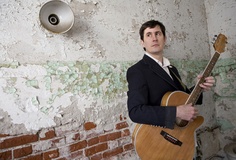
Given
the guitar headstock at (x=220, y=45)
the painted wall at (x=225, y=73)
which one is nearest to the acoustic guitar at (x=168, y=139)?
the guitar headstock at (x=220, y=45)

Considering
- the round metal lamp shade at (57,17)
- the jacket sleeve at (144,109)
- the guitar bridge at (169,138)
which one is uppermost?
the round metal lamp shade at (57,17)

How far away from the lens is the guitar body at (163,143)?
1.32 m

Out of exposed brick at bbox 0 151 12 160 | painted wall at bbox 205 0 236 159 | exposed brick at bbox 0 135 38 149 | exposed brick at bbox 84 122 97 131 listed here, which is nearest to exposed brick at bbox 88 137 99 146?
exposed brick at bbox 84 122 97 131

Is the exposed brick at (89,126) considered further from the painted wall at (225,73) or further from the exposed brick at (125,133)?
the painted wall at (225,73)

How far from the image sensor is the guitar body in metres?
1.32

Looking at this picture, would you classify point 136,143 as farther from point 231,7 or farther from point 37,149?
point 231,7

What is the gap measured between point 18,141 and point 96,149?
2.27 ft

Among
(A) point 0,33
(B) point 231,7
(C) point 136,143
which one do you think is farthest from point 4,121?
(B) point 231,7

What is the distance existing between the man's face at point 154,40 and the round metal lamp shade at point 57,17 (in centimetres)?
74

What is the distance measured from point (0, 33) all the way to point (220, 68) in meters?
3.00

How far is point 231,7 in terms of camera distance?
2562mm

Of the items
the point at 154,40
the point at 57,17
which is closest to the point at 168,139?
the point at 154,40

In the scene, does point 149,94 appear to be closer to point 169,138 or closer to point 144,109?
point 144,109

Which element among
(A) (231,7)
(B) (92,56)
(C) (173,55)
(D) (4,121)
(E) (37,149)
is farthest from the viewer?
(A) (231,7)
